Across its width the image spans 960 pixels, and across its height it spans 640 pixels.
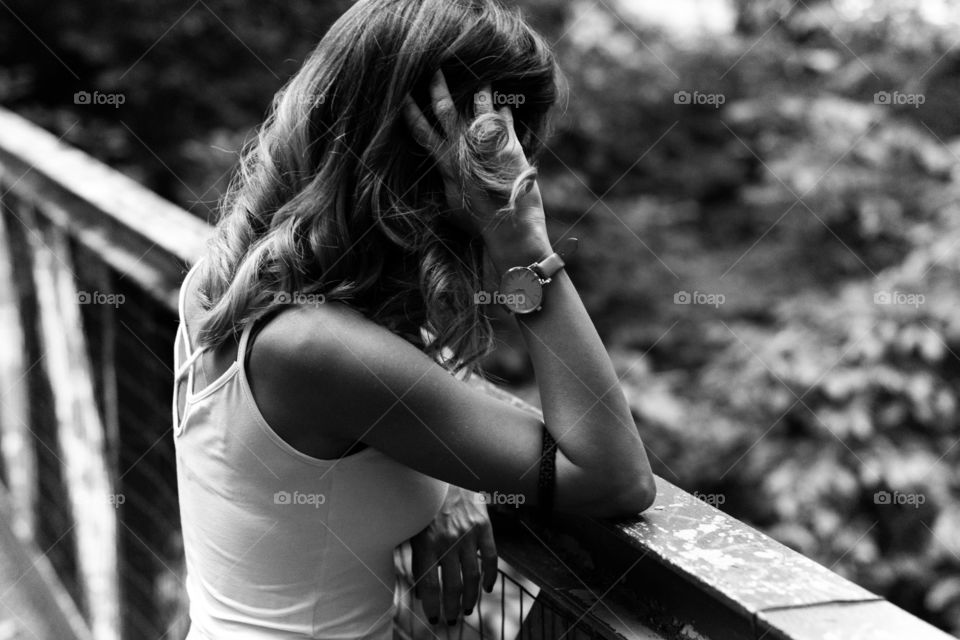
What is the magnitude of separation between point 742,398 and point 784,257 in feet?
3.51

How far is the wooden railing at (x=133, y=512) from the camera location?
3.12 ft

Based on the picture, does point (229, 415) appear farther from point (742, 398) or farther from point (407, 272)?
point (742, 398)

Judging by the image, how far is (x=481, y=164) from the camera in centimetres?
137

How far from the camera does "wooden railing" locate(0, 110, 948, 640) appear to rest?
3.12 feet

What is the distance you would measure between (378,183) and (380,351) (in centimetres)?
24

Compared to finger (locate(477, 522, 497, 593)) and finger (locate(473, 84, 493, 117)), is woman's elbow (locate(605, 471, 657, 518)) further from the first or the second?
finger (locate(473, 84, 493, 117))

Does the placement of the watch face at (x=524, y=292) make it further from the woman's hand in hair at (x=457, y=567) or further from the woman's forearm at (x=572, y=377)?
the woman's hand in hair at (x=457, y=567)

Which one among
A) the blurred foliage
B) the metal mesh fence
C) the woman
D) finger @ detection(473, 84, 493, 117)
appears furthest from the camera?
the blurred foliage

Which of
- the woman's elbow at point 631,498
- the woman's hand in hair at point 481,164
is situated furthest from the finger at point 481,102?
the woman's elbow at point 631,498

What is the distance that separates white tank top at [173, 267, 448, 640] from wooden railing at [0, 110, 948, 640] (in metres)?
0.16

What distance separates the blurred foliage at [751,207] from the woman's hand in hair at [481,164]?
2.28 m

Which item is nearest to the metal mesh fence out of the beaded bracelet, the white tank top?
the white tank top

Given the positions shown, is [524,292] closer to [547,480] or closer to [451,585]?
[547,480]

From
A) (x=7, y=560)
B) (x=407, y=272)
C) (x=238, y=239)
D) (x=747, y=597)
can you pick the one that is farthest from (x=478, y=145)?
(x=7, y=560)
